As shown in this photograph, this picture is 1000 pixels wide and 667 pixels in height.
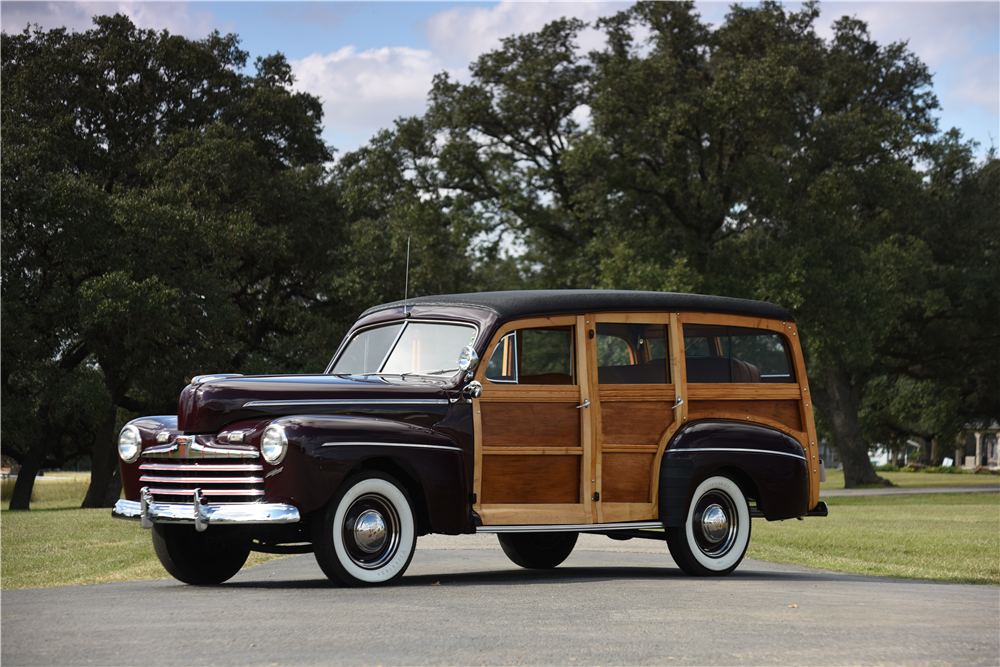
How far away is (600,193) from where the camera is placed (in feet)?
96.5

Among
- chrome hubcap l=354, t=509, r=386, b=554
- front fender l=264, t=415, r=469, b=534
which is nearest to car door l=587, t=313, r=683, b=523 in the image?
front fender l=264, t=415, r=469, b=534

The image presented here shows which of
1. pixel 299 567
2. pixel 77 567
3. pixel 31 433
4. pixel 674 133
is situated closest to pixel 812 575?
pixel 299 567

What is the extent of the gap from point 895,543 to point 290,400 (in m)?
10.5

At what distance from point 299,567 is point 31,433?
2107 cm

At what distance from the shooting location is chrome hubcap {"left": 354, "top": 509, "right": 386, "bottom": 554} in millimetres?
8484

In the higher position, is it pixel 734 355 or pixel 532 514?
pixel 734 355

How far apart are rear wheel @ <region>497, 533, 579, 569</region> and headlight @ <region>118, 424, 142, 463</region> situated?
12.6 feet

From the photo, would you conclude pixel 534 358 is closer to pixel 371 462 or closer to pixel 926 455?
pixel 371 462

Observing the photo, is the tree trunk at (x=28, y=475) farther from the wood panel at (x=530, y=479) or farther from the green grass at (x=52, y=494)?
the wood panel at (x=530, y=479)

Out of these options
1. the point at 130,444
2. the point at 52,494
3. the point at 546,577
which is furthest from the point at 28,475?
the point at 546,577

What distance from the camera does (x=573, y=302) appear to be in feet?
32.8

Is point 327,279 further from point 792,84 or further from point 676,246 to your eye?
point 792,84

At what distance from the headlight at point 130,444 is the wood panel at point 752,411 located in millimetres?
4643

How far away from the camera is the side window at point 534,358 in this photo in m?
9.56
